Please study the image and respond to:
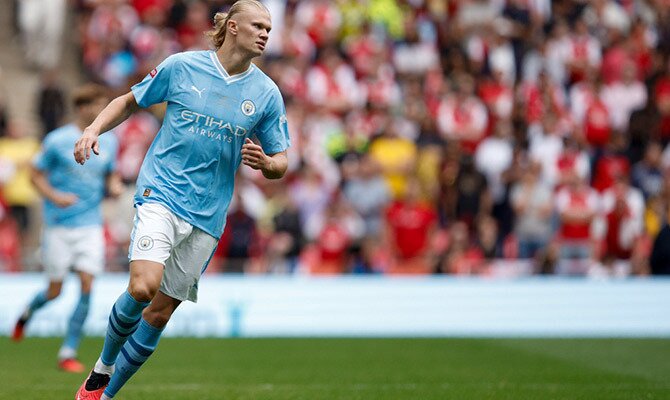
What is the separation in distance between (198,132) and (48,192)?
4.53 meters

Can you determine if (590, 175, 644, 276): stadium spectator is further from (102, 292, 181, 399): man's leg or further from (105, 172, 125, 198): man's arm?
(102, 292, 181, 399): man's leg

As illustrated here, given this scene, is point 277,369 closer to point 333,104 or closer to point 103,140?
point 103,140

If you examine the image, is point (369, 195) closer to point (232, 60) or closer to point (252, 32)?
point (232, 60)

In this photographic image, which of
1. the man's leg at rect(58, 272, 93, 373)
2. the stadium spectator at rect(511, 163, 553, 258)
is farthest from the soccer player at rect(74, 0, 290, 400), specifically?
the stadium spectator at rect(511, 163, 553, 258)

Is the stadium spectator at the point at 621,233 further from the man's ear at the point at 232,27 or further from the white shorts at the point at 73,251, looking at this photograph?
the man's ear at the point at 232,27

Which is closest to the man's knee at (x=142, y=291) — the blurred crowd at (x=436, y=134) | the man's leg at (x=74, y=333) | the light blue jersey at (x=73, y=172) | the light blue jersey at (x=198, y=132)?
the light blue jersey at (x=198, y=132)

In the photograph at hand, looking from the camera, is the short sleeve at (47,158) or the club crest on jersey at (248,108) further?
the short sleeve at (47,158)

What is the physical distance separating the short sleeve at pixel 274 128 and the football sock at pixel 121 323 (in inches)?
56.3

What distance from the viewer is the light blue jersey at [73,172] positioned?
491 inches

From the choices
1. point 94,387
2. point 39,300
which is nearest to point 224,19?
point 94,387

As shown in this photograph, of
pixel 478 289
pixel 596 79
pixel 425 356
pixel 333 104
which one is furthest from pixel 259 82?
pixel 596 79

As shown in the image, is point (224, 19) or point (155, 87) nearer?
point (155, 87)

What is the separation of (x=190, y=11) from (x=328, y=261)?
6080 mm

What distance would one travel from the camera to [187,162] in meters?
8.16
